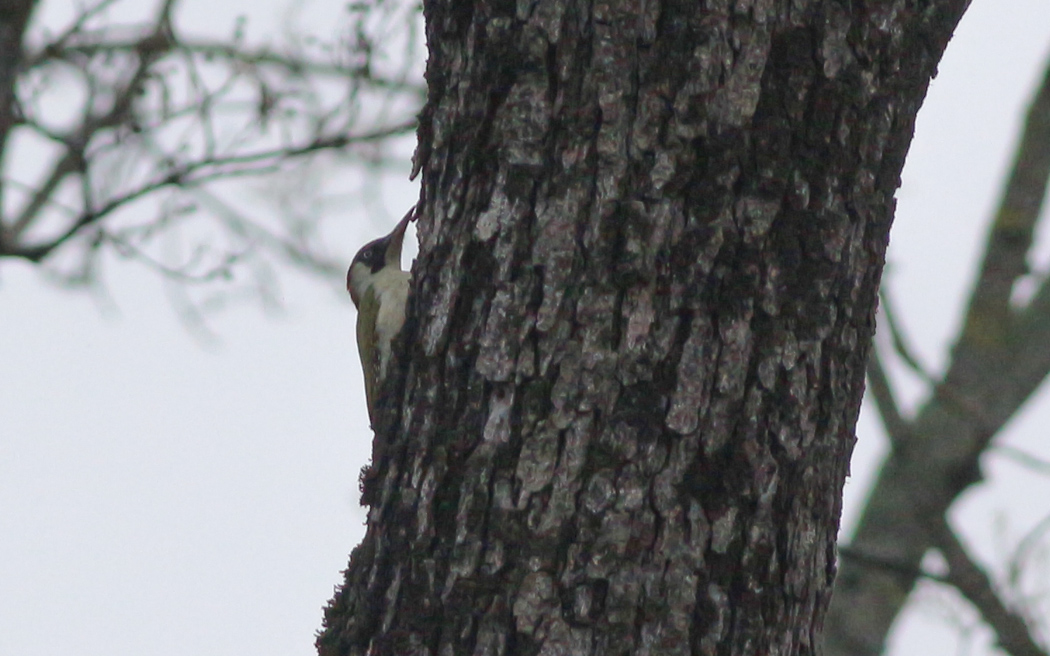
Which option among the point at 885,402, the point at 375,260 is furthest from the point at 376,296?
the point at 885,402

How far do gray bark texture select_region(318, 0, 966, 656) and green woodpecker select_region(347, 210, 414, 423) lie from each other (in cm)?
125

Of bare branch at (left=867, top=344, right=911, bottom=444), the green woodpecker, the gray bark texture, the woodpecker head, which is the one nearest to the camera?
the gray bark texture

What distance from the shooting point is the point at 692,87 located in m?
1.97

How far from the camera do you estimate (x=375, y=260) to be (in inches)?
188

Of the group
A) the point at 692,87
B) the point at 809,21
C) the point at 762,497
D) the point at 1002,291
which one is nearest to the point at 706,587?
the point at 762,497

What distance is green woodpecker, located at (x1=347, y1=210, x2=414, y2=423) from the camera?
3.67 meters

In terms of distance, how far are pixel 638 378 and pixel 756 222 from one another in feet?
1.03

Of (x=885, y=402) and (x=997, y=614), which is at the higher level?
(x=885, y=402)

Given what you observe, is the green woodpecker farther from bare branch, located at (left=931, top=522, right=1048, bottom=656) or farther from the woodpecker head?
bare branch, located at (left=931, top=522, right=1048, bottom=656)

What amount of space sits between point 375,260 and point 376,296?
1.55ft

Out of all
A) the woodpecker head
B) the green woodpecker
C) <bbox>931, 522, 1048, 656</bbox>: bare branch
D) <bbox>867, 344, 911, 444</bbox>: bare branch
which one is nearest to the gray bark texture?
the green woodpecker

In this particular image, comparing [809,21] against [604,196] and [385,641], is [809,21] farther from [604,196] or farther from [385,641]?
[385,641]

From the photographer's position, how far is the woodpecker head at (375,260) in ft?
15.5

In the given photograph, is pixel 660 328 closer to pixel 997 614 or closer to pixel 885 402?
pixel 997 614
